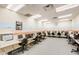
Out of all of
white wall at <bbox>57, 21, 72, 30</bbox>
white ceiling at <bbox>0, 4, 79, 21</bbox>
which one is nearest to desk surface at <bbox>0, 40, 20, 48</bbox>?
white ceiling at <bbox>0, 4, 79, 21</bbox>

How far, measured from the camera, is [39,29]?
2.82 meters

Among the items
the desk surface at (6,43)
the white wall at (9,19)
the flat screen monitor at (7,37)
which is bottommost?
the desk surface at (6,43)

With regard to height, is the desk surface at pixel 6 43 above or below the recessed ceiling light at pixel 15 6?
below

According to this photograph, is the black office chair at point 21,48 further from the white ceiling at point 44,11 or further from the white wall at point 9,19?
the white ceiling at point 44,11

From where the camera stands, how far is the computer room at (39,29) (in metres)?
2.58

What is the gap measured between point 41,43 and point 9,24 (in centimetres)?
91

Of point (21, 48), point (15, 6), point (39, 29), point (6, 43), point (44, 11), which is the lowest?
point (21, 48)

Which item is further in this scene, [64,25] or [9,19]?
[64,25]

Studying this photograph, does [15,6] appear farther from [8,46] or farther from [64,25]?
[64,25]

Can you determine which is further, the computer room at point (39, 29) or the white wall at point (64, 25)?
the white wall at point (64, 25)

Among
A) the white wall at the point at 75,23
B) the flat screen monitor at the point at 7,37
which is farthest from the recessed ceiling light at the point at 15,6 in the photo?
the white wall at the point at 75,23

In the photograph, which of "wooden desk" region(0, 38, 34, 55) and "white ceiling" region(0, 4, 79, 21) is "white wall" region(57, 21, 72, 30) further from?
"wooden desk" region(0, 38, 34, 55)

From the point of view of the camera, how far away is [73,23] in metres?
2.68

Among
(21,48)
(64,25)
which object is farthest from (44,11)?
(21,48)
